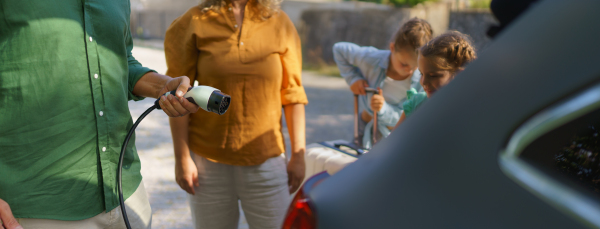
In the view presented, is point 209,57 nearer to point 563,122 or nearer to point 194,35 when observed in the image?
point 194,35

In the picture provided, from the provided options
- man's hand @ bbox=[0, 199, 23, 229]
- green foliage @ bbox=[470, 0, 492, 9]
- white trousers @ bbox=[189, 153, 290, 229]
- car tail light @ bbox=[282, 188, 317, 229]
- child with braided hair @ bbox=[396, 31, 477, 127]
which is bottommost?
white trousers @ bbox=[189, 153, 290, 229]

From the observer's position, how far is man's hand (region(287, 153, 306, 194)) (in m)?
2.59

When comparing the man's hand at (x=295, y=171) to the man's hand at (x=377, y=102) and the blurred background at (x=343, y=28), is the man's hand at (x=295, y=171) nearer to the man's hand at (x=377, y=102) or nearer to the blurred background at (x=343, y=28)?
the man's hand at (x=377, y=102)

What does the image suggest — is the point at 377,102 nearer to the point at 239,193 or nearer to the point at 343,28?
the point at 239,193

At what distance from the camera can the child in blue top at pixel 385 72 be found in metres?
3.11

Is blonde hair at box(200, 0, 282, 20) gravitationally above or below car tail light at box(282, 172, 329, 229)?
above

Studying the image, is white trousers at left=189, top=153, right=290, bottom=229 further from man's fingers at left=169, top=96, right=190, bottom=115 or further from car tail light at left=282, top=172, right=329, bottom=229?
car tail light at left=282, top=172, right=329, bottom=229

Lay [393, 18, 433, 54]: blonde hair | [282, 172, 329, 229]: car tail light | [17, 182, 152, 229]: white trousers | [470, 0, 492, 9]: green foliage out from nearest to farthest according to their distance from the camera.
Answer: [282, 172, 329, 229]: car tail light < [17, 182, 152, 229]: white trousers < [393, 18, 433, 54]: blonde hair < [470, 0, 492, 9]: green foliage

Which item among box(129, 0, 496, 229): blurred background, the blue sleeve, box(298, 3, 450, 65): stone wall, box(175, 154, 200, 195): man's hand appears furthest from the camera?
box(298, 3, 450, 65): stone wall

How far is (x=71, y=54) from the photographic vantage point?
1524mm

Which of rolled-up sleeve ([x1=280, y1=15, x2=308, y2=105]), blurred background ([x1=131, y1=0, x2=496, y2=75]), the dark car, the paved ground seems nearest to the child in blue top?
rolled-up sleeve ([x1=280, y1=15, x2=308, y2=105])

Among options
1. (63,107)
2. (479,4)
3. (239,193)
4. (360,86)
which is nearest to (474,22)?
(479,4)

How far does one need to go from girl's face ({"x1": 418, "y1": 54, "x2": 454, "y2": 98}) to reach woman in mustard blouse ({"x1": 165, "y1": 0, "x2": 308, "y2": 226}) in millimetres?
637

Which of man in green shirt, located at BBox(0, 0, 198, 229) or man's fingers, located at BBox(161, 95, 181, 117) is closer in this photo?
man in green shirt, located at BBox(0, 0, 198, 229)
